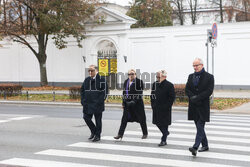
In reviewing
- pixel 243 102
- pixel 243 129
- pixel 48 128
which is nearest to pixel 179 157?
pixel 243 129

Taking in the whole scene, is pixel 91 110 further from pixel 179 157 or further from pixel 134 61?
pixel 134 61

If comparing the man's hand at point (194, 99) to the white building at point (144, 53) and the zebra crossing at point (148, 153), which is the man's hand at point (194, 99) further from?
the white building at point (144, 53)

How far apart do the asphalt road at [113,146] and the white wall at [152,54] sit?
1496 cm

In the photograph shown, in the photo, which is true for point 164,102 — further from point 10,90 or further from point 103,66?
point 103,66

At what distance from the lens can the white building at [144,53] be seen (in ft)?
88.2

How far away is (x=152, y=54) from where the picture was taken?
→ 97.3ft

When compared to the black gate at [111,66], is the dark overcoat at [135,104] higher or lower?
lower

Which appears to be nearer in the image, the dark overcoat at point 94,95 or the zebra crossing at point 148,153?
the zebra crossing at point 148,153

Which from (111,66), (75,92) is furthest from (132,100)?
(111,66)

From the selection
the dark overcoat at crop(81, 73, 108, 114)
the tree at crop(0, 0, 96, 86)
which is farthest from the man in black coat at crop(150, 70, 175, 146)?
the tree at crop(0, 0, 96, 86)

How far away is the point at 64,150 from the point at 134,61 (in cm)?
2232

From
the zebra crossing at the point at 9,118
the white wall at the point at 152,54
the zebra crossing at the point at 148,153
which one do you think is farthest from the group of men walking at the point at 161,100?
the white wall at the point at 152,54

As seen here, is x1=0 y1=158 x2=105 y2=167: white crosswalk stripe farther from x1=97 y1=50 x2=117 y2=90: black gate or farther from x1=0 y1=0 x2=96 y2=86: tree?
x1=97 y1=50 x2=117 y2=90: black gate

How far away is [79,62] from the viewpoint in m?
32.7
